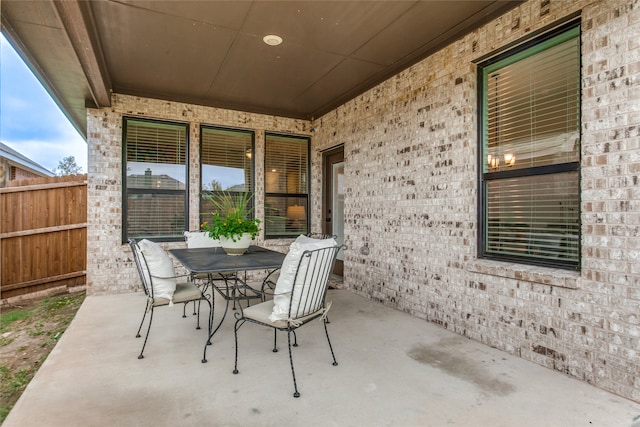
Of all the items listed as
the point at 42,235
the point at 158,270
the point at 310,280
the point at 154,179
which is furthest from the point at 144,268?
the point at 42,235

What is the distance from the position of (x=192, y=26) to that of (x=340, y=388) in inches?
131

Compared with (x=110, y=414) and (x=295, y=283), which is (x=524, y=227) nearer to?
(x=295, y=283)

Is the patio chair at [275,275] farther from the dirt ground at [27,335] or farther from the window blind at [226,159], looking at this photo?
the window blind at [226,159]

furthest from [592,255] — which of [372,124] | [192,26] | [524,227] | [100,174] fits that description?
[100,174]

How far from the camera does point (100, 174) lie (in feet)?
15.5

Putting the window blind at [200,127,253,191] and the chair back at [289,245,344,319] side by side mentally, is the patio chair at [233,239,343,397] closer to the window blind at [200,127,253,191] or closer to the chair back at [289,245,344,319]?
the chair back at [289,245,344,319]

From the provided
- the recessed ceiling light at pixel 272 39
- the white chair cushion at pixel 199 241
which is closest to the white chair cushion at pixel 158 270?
the white chair cushion at pixel 199 241

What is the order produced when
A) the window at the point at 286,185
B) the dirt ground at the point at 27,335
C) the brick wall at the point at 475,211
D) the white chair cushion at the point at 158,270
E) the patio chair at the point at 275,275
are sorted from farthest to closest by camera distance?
the window at the point at 286,185 < the patio chair at the point at 275,275 < the white chair cushion at the point at 158,270 < the dirt ground at the point at 27,335 < the brick wall at the point at 475,211

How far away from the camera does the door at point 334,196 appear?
562 cm

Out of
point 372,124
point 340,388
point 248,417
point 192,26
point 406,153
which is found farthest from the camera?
point 372,124

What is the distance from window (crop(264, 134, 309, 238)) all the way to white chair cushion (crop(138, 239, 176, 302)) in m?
2.97

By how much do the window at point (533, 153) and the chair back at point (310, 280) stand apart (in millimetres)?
1613

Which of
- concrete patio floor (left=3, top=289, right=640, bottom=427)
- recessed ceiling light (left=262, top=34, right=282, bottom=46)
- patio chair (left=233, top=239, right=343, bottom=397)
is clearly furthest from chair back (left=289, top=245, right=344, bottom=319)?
recessed ceiling light (left=262, top=34, right=282, bottom=46)

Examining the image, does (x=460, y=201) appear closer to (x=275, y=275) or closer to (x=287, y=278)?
(x=287, y=278)
